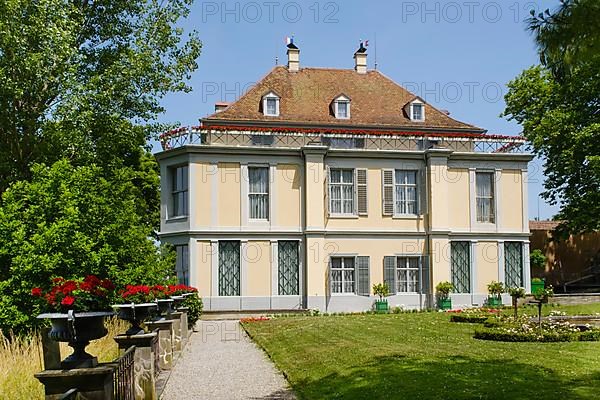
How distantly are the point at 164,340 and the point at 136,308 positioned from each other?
7.58ft

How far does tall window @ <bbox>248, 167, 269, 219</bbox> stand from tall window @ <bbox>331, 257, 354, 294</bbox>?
135 inches

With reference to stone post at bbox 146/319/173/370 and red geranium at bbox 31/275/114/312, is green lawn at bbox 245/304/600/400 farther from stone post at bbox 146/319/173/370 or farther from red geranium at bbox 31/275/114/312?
red geranium at bbox 31/275/114/312

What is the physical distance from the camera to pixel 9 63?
66.1ft

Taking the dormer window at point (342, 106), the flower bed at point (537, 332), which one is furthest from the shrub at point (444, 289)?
the flower bed at point (537, 332)

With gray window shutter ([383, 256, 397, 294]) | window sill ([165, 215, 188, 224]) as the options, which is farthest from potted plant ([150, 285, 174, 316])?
gray window shutter ([383, 256, 397, 294])

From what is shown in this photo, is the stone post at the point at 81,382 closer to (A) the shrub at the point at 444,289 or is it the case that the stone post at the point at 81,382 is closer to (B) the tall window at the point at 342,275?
(B) the tall window at the point at 342,275

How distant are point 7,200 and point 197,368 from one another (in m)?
6.67

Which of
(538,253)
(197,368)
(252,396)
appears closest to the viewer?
(252,396)

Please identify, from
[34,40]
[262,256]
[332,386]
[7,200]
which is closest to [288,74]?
[262,256]

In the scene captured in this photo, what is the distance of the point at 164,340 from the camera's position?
12633 millimetres

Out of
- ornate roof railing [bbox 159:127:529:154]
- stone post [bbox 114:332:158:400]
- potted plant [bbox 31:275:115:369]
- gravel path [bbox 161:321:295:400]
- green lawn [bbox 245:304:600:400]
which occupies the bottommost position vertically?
gravel path [bbox 161:321:295:400]

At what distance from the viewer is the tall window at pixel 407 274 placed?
29.4 meters

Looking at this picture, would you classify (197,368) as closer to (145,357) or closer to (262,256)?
(145,357)

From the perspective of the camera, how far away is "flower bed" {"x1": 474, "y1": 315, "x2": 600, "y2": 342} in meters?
14.8
